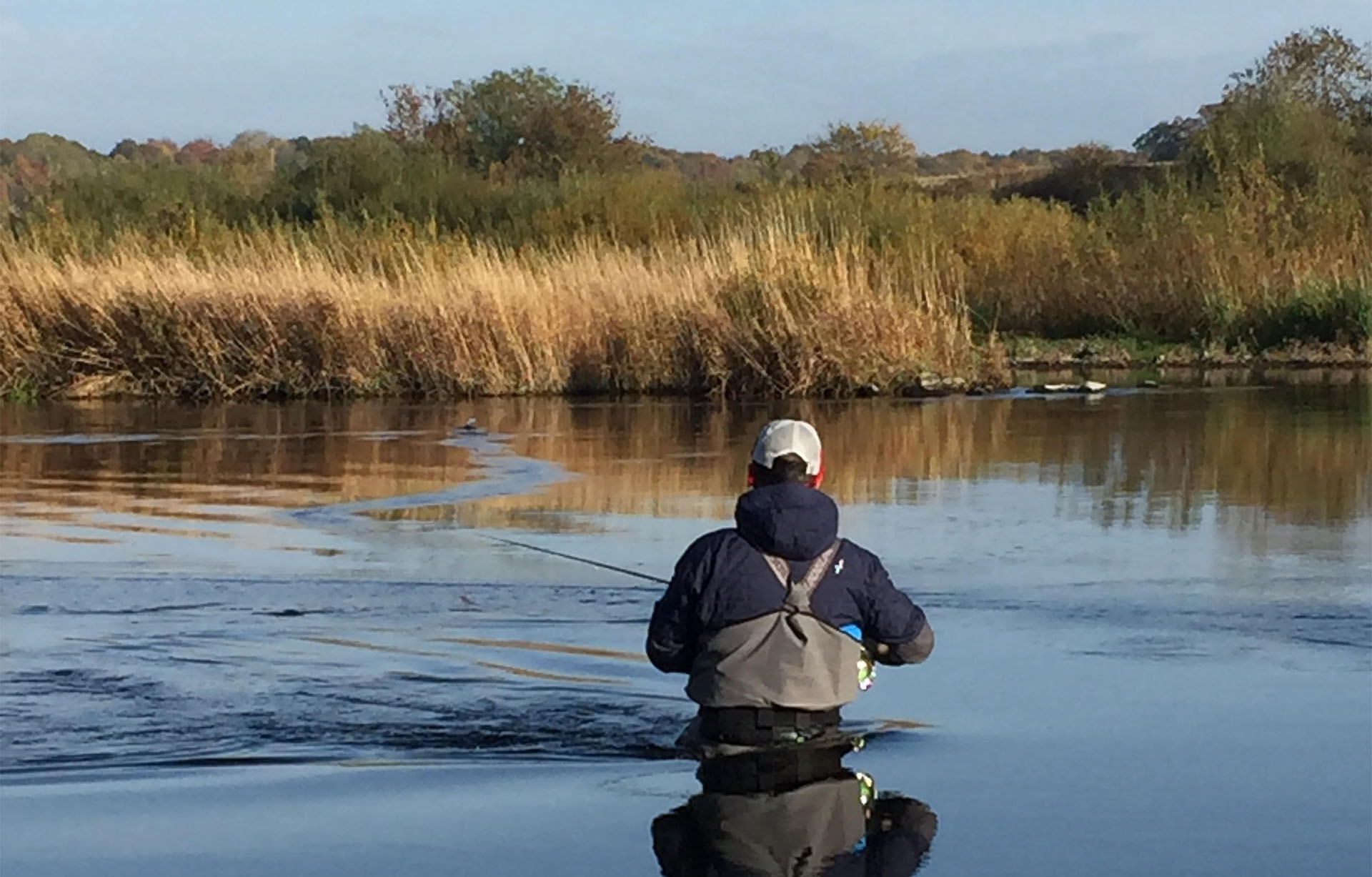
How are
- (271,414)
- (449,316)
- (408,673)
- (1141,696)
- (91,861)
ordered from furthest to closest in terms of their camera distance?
(449,316) → (271,414) → (408,673) → (1141,696) → (91,861)

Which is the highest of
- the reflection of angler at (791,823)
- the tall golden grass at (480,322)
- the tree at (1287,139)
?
the tree at (1287,139)

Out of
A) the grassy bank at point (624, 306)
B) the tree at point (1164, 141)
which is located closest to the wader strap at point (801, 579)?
the grassy bank at point (624, 306)

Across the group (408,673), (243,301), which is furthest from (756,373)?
(408,673)

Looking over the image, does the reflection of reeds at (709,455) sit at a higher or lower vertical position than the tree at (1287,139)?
lower

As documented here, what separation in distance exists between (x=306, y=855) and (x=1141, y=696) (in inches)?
141

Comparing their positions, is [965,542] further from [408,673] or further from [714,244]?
[714,244]

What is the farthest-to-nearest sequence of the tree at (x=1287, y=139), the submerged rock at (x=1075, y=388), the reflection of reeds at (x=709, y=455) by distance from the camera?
1. the tree at (x=1287, y=139)
2. the submerged rock at (x=1075, y=388)
3. the reflection of reeds at (x=709, y=455)

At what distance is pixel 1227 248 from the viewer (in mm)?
31250

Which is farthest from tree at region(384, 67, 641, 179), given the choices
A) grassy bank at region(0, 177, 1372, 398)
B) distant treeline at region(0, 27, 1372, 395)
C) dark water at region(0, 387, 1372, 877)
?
dark water at region(0, 387, 1372, 877)

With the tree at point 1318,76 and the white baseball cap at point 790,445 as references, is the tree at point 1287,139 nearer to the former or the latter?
the tree at point 1318,76

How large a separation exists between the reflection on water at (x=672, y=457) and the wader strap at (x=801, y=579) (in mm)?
6617

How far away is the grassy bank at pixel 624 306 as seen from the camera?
25.4m

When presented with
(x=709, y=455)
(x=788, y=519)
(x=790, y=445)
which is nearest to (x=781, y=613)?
(x=788, y=519)

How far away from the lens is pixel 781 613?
720 cm
